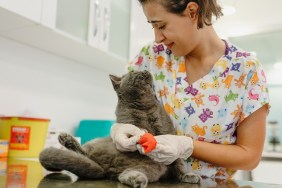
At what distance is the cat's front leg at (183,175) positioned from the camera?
0.80m

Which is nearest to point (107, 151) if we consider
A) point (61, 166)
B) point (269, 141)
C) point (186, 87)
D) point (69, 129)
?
point (61, 166)

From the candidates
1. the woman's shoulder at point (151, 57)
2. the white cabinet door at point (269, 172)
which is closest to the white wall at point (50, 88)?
the woman's shoulder at point (151, 57)

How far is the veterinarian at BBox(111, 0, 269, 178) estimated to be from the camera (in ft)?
3.19

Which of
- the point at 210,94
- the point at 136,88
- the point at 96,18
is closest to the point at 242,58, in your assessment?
the point at 210,94

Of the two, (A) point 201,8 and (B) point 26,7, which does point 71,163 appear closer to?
(A) point 201,8

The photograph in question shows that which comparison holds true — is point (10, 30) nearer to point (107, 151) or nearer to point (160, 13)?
point (160, 13)

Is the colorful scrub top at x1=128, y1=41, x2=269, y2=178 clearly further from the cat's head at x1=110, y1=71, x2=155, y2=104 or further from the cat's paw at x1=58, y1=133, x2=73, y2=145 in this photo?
the cat's paw at x1=58, y1=133, x2=73, y2=145

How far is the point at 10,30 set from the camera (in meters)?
1.60

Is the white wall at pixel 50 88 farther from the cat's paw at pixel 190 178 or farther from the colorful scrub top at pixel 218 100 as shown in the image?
the cat's paw at pixel 190 178

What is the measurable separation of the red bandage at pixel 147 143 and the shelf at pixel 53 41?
0.93m

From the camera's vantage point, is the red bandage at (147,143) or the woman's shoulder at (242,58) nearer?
the red bandage at (147,143)

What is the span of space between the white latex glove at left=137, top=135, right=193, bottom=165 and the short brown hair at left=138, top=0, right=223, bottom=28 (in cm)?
40

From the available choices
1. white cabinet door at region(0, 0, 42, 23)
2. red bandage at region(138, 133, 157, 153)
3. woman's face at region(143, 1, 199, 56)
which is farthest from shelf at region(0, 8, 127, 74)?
red bandage at region(138, 133, 157, 153)

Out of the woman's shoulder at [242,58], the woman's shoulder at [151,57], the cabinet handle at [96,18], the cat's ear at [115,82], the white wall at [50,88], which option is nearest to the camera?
the cat's ear at [115,82]
